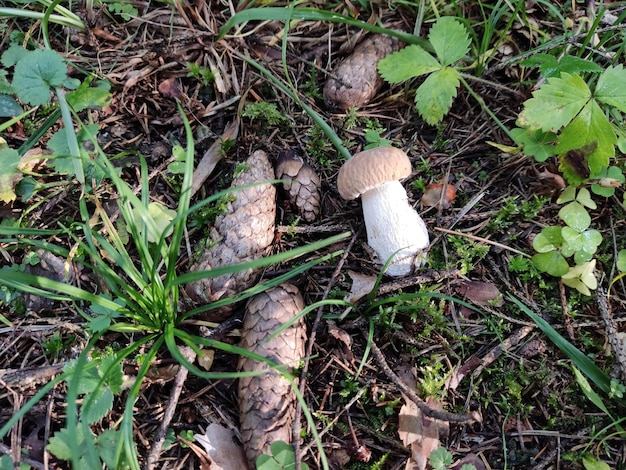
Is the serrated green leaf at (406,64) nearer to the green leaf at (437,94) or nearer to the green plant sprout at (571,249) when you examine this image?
the green leaf at (437,94)

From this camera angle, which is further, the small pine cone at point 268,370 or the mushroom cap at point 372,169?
the mushroom cap at point 372,169

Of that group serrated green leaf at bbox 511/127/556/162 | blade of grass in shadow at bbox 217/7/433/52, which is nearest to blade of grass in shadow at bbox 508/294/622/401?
serrated green leaf at bbox 511/127/556/162

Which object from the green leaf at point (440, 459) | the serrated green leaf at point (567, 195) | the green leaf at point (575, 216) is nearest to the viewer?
the green leaf at point (440, 459)

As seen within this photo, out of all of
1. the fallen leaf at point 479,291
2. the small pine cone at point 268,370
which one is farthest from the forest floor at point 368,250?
the small pine cone at point 268,370

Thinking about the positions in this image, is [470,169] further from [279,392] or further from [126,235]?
[126,235]

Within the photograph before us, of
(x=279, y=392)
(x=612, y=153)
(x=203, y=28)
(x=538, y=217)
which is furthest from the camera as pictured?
(x=203, y=28)

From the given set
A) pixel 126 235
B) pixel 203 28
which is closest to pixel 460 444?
pixel 126 235

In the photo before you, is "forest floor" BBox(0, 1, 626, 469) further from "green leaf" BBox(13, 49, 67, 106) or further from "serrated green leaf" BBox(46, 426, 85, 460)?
"green leaf" BBox(13, 49, 67, 106)

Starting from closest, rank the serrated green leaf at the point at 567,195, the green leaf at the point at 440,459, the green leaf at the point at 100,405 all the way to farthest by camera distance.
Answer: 1. the green leaf at the point at 100,405
2. the green leaf at the point at 440,459
3. the serrated green leaf at the point at 567,195
